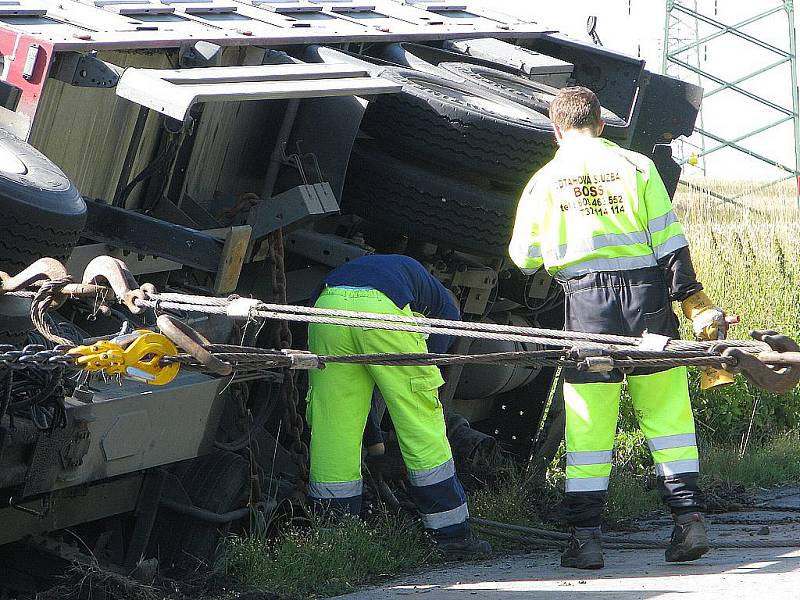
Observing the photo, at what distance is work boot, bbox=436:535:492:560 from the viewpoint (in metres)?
5.52

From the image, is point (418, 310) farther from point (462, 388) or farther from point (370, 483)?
point (462, 388)

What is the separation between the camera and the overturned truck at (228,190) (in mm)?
4461

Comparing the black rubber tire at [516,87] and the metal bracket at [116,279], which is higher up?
the black rubber tire at [516,87]

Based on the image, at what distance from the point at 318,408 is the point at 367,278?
0.57 metres

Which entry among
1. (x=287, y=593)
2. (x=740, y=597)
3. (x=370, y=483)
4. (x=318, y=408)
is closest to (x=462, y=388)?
(x=370, y=483)

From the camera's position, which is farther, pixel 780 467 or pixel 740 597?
pixel 780 467

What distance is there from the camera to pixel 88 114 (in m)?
5.10

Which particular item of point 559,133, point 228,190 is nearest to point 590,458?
point 559,133

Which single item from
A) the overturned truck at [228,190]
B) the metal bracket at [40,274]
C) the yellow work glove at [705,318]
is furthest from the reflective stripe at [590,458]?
the metal bracket at [40,274]

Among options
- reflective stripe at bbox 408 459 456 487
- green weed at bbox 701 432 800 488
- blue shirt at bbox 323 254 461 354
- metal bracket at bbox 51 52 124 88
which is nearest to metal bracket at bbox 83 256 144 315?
metal bracket at bbox 51 52 124 88

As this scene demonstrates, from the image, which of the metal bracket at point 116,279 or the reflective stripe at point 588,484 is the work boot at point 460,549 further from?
the metal bracket at point 116,279

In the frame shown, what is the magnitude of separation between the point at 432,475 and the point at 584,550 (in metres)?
0.71

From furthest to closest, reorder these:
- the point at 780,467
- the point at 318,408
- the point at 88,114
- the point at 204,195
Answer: the point at 780,467 → the point at 204,195 → the point at 318,408 → the point at 88,114

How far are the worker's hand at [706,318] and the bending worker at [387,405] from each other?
1096 mm
